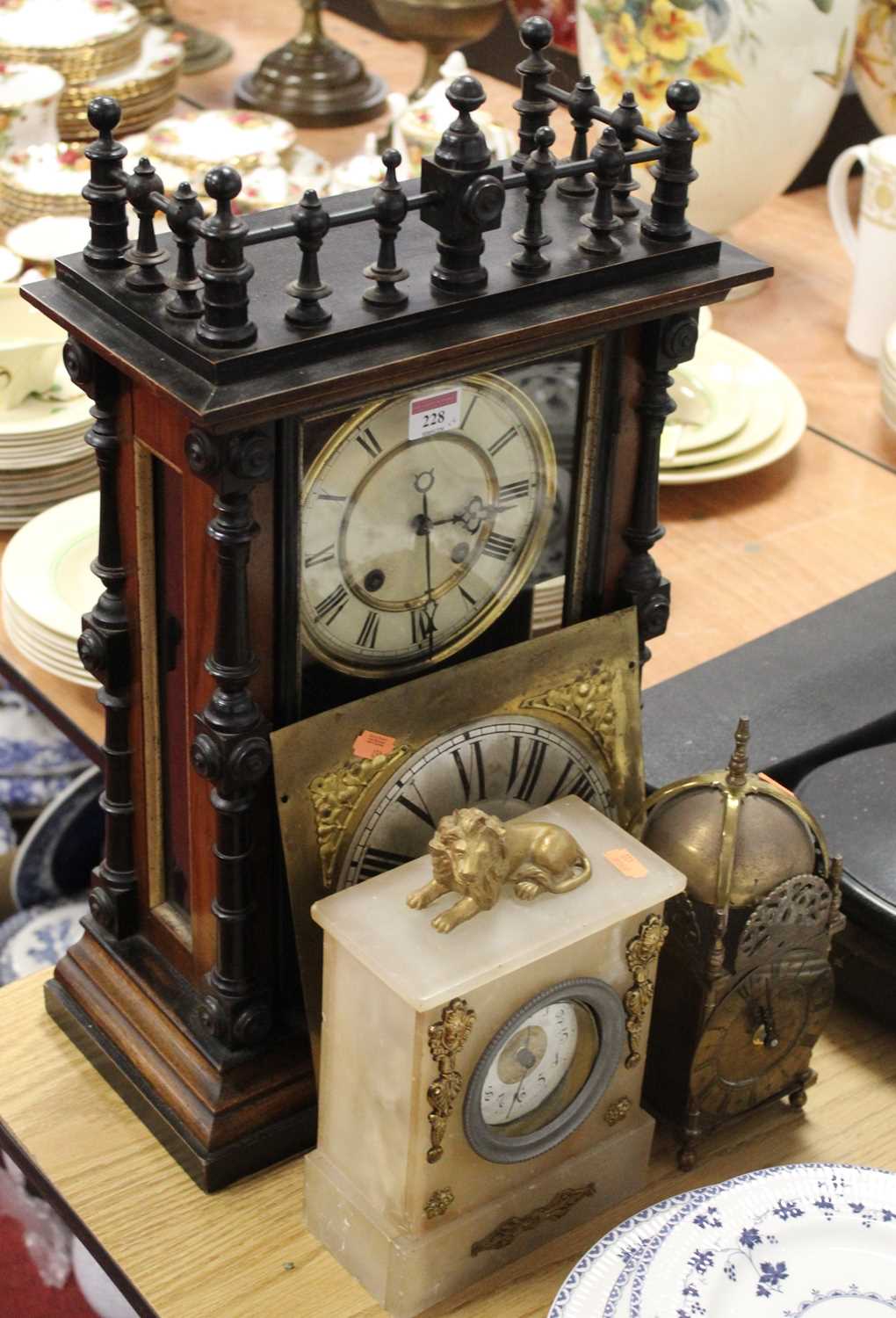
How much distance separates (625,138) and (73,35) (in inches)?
70.5

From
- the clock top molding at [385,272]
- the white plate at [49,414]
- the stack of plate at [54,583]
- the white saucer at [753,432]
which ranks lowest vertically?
the stack of plate at [54,583]

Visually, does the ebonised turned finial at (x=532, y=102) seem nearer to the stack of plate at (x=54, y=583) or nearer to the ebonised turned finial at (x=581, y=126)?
the ebonised turned finial at (x=581, y=126)

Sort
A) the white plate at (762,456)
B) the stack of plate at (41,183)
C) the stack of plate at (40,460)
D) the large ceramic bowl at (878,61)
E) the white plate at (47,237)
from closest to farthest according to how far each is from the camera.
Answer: the stack of plate at (40,460), the white plate at (762,456), the white plate at (47,237), the stack of plate at (41,183), the large ceramic bowl at (878,61)

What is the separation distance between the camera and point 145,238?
107 centimetres

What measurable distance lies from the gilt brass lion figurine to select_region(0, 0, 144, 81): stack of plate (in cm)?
189

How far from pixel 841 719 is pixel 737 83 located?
92 cm

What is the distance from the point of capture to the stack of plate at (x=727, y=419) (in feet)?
6.45

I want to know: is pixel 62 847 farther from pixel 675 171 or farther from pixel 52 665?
pixel 675 171

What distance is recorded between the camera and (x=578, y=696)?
1.28 meters

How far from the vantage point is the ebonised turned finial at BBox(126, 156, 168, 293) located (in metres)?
1.06

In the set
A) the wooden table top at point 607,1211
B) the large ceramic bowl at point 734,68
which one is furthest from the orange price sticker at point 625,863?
the large ceramic bowl at point 734,68

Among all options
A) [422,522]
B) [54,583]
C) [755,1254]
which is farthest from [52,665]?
[755,1254]

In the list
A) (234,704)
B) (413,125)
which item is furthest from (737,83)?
(234,704)

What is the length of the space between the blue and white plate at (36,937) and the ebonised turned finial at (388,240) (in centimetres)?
113
